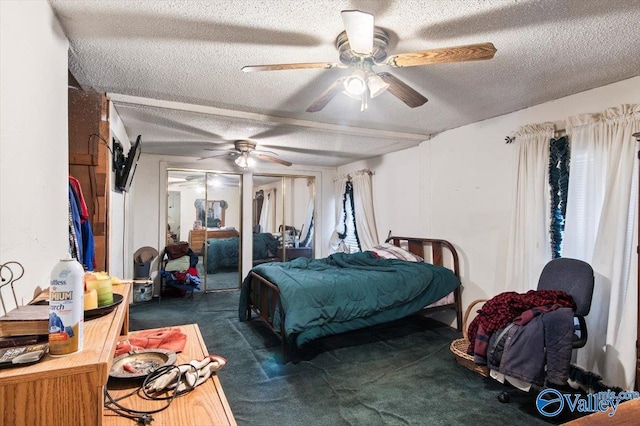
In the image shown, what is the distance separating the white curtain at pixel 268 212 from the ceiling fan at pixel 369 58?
13.8ft

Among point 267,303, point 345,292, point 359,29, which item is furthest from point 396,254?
point 359,29

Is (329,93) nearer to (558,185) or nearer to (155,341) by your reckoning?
(155,341)

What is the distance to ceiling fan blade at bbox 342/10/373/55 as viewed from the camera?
1363 millimetres

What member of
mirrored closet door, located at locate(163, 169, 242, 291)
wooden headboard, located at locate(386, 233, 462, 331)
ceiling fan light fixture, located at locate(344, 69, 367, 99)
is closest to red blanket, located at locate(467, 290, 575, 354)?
wooden headboard, located at locate(386, 233, 462, 331)

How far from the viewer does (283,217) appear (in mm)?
6258

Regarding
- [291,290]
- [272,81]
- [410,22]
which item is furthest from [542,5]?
[291,290]

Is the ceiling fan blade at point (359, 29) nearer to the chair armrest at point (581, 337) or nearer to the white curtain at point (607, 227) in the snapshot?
the white curtain at point (607, 227)

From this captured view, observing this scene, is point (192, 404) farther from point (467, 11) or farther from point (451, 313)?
point (451, 313)

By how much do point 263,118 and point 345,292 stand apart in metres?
1.86

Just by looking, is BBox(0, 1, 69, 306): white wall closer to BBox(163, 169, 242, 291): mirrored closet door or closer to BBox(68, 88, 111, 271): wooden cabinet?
BBox(68, 88, 111, 271): wooden cabinet

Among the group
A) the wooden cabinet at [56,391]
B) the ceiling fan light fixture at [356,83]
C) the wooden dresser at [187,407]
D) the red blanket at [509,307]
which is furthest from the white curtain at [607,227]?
the wooden cabinet at [56,391]

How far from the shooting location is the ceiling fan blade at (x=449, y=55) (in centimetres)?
153

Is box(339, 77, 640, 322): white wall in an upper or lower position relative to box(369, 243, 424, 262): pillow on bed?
upper

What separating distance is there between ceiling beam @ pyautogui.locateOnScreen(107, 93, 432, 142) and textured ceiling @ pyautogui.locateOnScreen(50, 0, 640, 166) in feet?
0.04
